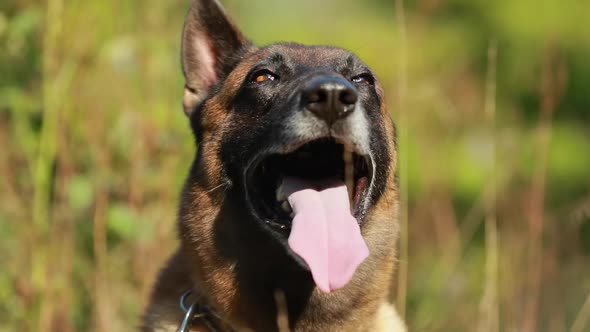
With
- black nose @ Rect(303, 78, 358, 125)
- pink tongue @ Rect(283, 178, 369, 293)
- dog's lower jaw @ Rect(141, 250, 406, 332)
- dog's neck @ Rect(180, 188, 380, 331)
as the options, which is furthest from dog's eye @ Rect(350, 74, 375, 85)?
dog's lower jaw @ Rect(141, 250, 406, 332)

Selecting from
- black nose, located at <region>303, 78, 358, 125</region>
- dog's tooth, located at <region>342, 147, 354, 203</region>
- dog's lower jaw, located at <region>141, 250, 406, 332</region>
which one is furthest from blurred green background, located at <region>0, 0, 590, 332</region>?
black nose, located at <region>303, 78, 358, 125</region>

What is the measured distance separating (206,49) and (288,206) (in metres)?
1.15

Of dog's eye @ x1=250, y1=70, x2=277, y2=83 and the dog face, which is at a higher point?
dog's eye @ x1=250, y1=70, x2=277, y2=83

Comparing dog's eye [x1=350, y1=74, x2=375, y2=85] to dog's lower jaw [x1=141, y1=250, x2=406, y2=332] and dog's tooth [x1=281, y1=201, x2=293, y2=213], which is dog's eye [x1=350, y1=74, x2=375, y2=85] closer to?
dog's tooth [x1=281, y1=201, x2=293, y2=213]

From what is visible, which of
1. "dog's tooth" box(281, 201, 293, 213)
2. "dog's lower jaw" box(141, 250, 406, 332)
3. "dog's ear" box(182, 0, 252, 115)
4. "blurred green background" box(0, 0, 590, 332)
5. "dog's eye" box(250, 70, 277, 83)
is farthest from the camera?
"blurred green background" box(0, 0, 590, 332)

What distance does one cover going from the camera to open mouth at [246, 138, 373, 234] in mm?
3471

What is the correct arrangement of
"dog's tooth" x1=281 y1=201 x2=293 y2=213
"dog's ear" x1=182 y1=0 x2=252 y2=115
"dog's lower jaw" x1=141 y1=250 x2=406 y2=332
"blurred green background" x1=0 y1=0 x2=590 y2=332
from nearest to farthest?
"dog's tooth" x1=281 y1=201 x2=293 y2=213, "dog's lower jaw" x1=141 y1=250 x2=406 y2=332, "dog's ear" x1=182 y1=0 x2=252 y2=115, "blurred green background" x1=0 y1=0 x2=590 y2=332

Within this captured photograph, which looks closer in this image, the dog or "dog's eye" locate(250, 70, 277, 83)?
the dog

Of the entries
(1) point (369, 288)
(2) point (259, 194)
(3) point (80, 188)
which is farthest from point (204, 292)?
(3) point (80, 188)

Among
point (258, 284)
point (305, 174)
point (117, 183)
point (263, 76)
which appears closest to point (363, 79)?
point (263, 76)

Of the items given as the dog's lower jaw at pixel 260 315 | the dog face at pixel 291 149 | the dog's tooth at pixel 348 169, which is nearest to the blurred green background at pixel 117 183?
the dog's lower jaw at pixel 260 315

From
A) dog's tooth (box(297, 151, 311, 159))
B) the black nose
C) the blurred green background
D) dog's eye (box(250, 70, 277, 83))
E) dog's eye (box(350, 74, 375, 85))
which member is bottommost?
the blurred green background

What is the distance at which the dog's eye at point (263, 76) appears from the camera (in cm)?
370

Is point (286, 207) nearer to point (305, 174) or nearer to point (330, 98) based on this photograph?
point (305, 174)
